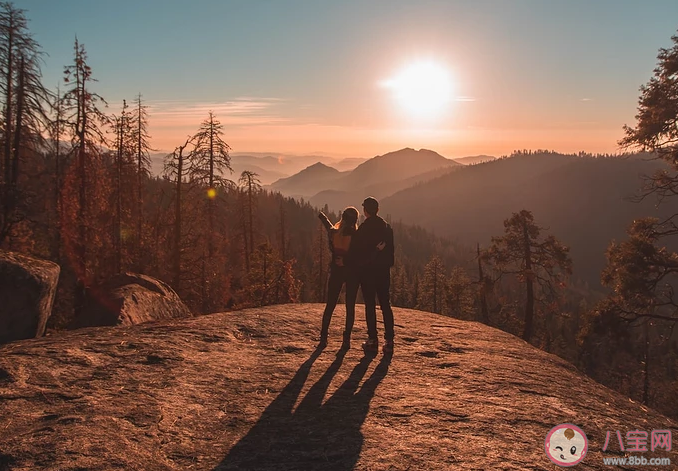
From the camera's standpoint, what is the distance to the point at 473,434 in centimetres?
466

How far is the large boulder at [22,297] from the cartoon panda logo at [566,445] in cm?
844

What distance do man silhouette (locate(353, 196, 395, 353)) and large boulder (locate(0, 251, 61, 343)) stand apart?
19.5 feet

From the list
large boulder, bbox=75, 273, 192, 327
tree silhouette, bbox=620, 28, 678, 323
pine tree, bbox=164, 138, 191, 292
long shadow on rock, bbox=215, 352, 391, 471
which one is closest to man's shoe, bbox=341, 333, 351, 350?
long shadow on rock, bbox=215, 352, 391, 471

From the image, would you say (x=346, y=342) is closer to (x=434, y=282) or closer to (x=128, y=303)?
(x=128, y=303)

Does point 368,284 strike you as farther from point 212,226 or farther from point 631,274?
point 212,226

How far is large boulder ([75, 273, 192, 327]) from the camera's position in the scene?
366 inches

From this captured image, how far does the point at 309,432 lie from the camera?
4586 mm

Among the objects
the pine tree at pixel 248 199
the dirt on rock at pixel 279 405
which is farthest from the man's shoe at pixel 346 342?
the pine tree at pixel 248 199

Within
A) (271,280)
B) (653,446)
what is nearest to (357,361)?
(653,446)

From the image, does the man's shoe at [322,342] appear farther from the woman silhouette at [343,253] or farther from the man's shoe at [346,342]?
the woman silhouette at [343,253]

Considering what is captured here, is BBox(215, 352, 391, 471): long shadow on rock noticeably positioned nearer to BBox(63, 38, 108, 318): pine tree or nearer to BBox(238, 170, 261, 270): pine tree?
BBox(63, 38, 108, 318): pine tree

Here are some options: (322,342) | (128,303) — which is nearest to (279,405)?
(322,342)

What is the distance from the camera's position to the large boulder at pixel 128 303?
30.5 feet

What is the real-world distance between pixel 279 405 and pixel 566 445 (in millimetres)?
3374
